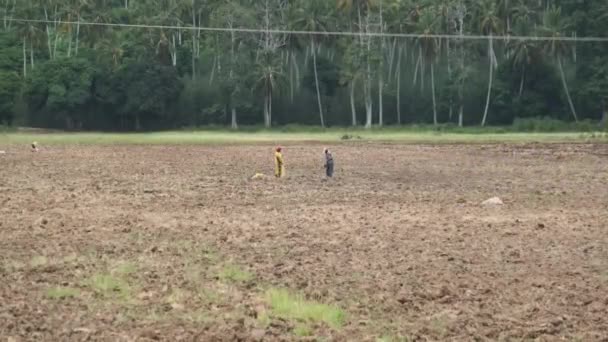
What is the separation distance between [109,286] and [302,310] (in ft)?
7.93

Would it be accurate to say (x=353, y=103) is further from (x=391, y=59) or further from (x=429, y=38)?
(x=429, y=38)

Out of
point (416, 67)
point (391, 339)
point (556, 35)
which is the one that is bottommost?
point (391, 339)

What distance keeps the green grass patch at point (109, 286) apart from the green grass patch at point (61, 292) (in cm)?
24

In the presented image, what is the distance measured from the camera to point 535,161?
32875 millimetres

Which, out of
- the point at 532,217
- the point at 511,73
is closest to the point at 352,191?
the point at 532,217

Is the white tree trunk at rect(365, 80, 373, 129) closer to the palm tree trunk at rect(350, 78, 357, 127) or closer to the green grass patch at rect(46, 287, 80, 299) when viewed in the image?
the palm tree trunk at rect(350, 78, 357, 127)

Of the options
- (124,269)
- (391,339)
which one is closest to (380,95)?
(124,269)

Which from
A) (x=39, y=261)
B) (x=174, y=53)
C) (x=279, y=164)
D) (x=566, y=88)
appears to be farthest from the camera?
(x=174, y=53)

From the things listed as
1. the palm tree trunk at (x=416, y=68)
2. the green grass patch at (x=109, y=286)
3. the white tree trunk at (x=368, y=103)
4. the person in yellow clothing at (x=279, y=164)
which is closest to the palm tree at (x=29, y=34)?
the white tree trunk at (x=368, y=103)

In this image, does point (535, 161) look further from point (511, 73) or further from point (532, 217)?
point (511, 73)

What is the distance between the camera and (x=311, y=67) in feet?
279

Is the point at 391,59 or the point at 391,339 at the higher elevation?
the point at 391,59

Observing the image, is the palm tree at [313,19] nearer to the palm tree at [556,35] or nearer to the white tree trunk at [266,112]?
the white tree trunk at [266,112]

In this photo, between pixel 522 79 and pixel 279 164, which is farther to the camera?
pixel 522 79
